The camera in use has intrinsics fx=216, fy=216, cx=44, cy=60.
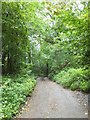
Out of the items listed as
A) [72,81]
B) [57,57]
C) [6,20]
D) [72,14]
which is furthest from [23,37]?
[57,57]

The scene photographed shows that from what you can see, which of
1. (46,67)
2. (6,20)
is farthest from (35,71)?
(6,20)

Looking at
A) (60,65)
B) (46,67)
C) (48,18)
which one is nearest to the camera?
(48,18)

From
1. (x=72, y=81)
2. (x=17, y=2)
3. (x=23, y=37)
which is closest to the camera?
(x=17, y=2)

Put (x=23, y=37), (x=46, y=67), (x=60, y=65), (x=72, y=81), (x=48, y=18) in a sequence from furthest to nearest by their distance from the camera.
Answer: (x=46, y=67), (x=60, y=65), (x=48, y=18), (x=72, y=81), (x=23, y=37)

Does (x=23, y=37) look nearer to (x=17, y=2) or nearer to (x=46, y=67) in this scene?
(x=17, y=2)

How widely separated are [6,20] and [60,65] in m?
13.9

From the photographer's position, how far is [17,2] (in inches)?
376

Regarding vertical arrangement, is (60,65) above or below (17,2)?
below

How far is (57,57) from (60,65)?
0.91 meters

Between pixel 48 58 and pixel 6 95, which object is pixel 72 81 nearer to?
pixel 6 95

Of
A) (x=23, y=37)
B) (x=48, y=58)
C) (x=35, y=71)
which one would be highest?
(x=23, y=37)

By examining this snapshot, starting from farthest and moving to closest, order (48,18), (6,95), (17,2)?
(48,18), (17,2), (6,95)

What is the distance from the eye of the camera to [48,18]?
56.6 ft

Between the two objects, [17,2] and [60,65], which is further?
[60,65]
